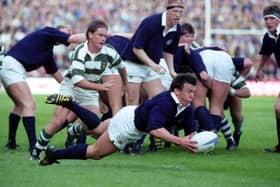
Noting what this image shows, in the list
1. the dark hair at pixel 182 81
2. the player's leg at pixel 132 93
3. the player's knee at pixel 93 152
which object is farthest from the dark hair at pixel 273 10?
the player's knee at pixel 93 152

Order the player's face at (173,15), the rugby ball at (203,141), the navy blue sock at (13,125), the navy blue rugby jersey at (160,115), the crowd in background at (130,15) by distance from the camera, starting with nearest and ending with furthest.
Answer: the rugby ball at (203,141)
the navy blue rugby jersey at (160,115)
the player's face at (173,15)
the navy blue sock at (13,125)
the crowd in background at (130,15)

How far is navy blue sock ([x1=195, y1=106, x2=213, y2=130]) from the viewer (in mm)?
13234

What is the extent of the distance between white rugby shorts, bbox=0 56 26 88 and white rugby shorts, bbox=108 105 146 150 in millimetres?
3007

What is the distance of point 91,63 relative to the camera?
40.4 ft

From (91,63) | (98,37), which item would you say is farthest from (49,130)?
(98,37)

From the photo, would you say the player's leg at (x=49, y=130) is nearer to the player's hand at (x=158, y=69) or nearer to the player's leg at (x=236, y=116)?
the player's hand at (x=158, y=69)

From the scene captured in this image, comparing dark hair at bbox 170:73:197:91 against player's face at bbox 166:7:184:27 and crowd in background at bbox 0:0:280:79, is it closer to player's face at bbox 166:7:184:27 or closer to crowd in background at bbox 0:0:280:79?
player's face at bbox 166:7:184:27

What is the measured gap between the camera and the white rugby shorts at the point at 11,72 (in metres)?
12.9

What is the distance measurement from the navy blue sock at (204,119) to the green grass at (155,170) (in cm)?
41

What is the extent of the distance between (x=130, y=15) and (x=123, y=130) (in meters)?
23.9

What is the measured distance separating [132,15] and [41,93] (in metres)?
5.19

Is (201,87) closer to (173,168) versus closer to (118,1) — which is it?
A: (173,168)

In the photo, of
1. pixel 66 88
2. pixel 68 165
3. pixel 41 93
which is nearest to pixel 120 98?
pixel 66 88

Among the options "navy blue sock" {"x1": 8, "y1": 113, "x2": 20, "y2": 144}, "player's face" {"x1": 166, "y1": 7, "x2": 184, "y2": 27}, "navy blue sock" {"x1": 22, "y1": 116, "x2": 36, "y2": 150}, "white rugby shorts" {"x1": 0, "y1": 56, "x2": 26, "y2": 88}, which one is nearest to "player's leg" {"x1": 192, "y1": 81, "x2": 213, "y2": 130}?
"player's face" {"x1": 166, "y1": 7, "x2": 184, "y2": 27}
